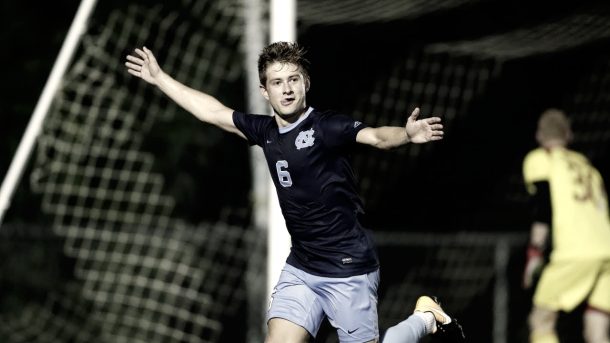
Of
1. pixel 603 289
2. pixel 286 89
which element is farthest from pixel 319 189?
pixel 603 289

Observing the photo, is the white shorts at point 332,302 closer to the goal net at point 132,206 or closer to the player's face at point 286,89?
the player's face at point 286,89

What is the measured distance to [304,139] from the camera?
4.77 meters

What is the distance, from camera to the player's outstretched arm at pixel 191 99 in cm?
528

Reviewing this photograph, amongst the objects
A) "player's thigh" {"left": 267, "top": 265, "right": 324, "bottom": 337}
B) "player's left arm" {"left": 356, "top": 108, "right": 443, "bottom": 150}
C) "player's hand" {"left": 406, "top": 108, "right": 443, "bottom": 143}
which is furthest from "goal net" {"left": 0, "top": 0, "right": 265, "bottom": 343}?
"player's hand" {"left": 406, "top": 108, "right": 443, "bottom": 143}

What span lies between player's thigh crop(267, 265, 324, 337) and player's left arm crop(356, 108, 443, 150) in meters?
0.82

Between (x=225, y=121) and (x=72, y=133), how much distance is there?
3.81m

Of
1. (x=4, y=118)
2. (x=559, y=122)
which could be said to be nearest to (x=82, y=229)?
(x=4, y=118)

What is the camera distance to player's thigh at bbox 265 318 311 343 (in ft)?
16.2

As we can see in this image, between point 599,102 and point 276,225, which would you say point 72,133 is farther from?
point 599,102

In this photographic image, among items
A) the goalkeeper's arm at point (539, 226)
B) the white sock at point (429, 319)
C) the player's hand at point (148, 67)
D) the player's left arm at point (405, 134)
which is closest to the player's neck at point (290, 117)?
the player's left arm at point (405, 134)

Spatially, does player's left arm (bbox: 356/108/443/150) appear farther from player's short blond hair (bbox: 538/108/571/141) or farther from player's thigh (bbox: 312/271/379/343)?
player's short blond hair (bbox: 538/108/571/141)

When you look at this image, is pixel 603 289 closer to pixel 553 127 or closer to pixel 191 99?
pixel 553 127

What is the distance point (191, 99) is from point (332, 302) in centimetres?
126

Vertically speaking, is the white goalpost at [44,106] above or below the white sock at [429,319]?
above
